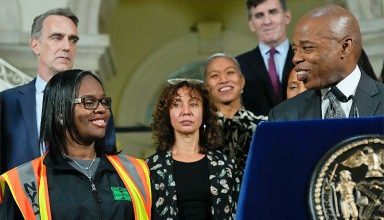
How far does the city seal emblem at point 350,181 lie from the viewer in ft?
5.93

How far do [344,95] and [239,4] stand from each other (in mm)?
8001

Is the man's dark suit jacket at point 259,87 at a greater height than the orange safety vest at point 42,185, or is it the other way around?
the man's dark suit jacket at point 259,87

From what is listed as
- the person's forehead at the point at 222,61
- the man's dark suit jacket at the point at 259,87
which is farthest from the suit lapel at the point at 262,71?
the person's forehead at the point at 222,61

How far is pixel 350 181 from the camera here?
6.01 feet

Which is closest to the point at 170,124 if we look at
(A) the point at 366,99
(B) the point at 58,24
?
(B) the point at 58,24

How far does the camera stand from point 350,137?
186cm

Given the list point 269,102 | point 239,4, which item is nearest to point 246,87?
point 269,102

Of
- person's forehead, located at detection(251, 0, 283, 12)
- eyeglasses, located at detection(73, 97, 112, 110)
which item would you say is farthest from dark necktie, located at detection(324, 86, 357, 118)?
person's forehead, located at detection(251, 0, 283, 12)

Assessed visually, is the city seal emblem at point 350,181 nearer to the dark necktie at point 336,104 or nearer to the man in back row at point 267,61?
the dark necktie at point 336,104

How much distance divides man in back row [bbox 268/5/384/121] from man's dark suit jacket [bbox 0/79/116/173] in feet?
4.32

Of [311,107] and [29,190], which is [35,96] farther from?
[311,107]

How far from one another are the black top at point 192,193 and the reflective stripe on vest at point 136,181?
0.44m

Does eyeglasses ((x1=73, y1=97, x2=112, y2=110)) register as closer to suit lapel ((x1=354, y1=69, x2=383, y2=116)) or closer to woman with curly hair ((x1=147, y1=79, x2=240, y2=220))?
woman with curly hair ((x1=147, y1=79, x2=240, y2=220))

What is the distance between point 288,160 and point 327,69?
2.52 ft
